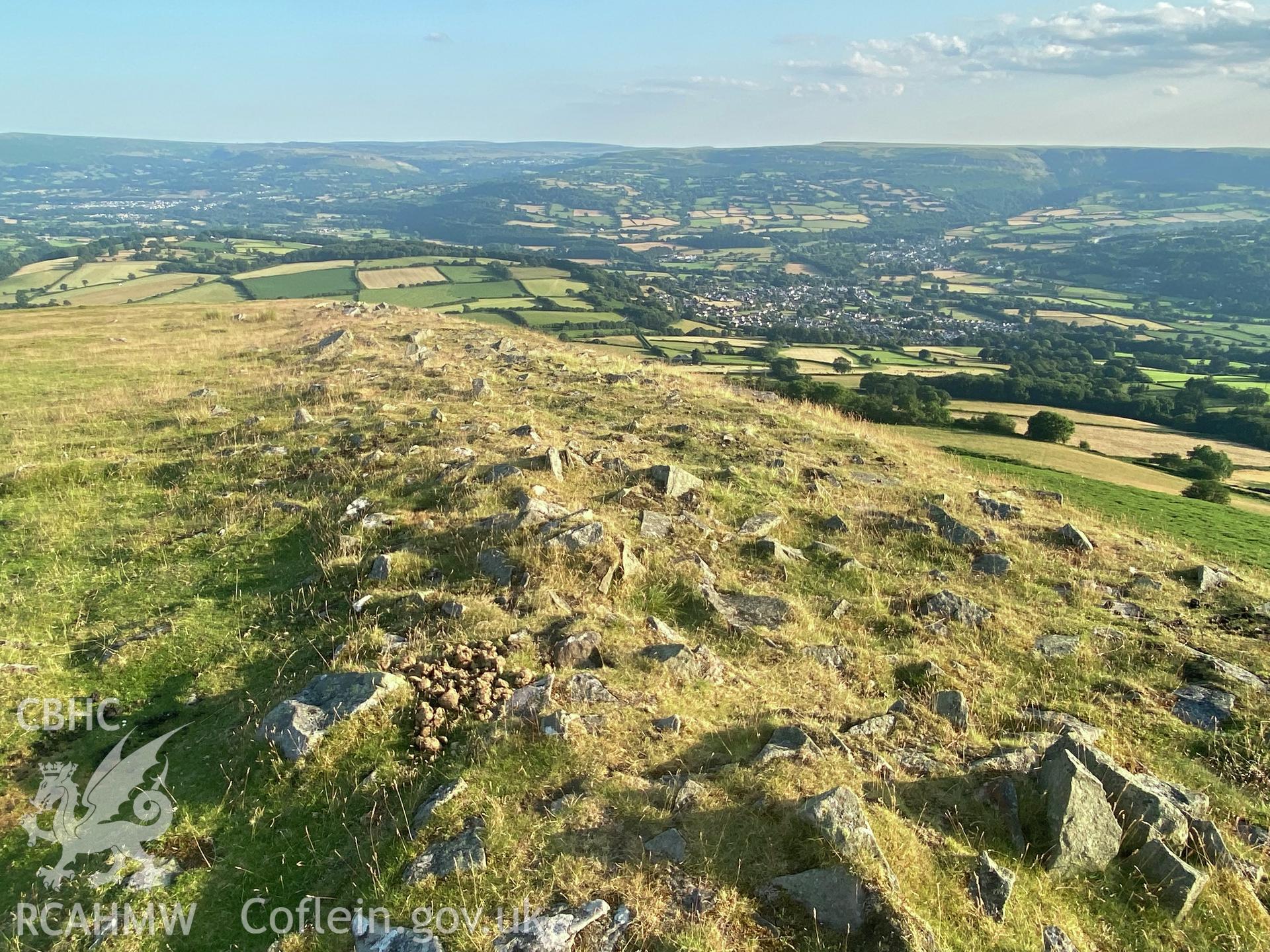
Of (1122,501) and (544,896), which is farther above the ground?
(544,896)

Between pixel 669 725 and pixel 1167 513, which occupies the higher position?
pixel 669 725

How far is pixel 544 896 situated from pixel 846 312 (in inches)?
5709

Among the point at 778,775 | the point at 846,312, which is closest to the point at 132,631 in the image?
the point at 778,775

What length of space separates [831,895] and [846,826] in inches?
Result: 21.2

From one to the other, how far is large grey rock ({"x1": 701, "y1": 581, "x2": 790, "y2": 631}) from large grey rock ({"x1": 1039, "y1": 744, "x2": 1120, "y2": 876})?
13.8ft

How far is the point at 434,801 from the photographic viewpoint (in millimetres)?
6086

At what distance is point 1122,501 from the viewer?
19266mm

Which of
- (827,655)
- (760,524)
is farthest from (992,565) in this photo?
(827,655)

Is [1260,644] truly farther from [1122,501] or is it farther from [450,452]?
[450,452]

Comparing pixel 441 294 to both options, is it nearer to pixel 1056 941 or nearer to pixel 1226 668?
pixel 1226 668

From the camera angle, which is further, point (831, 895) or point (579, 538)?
point (579, 538)

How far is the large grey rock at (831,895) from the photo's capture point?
505 centimetres

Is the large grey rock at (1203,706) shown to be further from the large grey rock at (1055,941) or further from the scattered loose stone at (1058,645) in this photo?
the large grey rock at (1055,941)

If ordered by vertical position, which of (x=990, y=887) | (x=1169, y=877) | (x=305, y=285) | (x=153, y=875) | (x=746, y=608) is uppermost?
(x=990, y=887)
